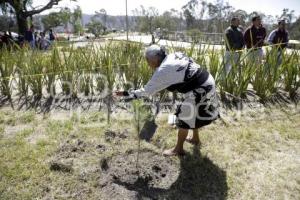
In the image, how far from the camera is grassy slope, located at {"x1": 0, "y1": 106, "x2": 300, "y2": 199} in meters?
2.65

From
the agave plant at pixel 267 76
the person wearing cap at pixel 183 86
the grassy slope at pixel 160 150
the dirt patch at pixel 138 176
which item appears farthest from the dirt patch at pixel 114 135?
the agave plant at pixel 267 76

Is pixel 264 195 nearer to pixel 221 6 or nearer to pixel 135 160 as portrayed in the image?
pixel 135 160

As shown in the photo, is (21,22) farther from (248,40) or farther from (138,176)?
(138,176)

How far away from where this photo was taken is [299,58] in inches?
198

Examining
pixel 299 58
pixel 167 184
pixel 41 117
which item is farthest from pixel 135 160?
pixel 299 58

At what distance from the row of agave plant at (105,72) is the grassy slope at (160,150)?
0.55 m

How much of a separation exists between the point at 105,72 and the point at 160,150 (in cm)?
182

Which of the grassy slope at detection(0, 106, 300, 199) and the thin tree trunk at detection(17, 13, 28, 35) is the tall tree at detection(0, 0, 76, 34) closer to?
the thin tree trunk at detection(17, 13, 28, 35)

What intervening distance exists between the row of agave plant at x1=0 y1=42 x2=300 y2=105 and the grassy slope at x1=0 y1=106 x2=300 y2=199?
0.55 metres

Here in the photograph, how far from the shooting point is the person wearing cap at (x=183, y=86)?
271cm

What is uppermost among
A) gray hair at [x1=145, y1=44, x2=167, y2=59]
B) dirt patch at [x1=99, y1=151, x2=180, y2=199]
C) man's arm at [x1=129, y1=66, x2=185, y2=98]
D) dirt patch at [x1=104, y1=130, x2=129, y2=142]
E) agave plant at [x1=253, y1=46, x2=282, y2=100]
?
gray hair at [x1=145, y1=44, x2=167, y2=59]

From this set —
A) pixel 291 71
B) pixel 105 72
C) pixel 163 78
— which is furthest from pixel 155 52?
pixel 291 71

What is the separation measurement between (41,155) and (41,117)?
107 centimetres

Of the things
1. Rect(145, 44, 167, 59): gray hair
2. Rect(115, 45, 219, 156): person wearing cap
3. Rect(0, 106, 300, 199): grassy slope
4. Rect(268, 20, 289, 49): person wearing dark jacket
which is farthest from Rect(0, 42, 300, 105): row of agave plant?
Rect(145, 44, 167, 59): gray hair
